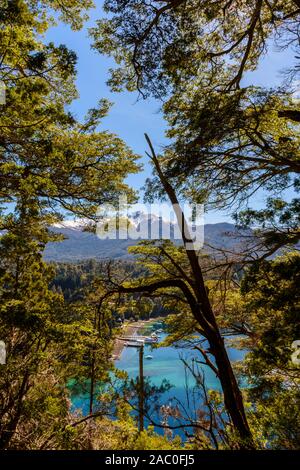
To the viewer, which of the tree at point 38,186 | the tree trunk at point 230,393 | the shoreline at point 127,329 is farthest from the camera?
the shoreline at point 127,329

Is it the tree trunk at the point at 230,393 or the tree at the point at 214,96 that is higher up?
the tree at the point at 214,96

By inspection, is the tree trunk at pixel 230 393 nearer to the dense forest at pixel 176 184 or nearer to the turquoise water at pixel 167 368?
the dense forest at pixel 176 184

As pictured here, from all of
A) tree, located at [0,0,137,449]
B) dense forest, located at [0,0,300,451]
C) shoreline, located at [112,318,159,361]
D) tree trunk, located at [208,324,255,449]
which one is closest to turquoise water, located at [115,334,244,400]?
shoreline, located at [112,318,159,361]

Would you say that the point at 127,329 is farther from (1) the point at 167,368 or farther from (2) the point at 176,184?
(1) the point at 167,368

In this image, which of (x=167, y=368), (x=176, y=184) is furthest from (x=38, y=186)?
(x=167, y=368)

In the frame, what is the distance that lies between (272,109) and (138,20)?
7.56 feet

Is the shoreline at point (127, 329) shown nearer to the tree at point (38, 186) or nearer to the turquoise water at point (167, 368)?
the tree at point (38, 186)

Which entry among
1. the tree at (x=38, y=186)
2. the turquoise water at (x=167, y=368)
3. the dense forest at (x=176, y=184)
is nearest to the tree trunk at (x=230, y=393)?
the dense forest at (x=176, y=184)

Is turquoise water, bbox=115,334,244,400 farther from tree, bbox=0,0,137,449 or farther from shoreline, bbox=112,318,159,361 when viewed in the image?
tree, bbox=0,0,137,449

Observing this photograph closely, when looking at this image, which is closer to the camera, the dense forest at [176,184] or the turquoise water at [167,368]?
the dense forest at [176,184]

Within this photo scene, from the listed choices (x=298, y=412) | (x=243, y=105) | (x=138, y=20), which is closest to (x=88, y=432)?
(x=298, y=412)

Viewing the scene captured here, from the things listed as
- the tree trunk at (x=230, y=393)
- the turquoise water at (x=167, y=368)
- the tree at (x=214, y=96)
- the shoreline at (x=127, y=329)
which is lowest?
the turquoise water at (x=167, y=368)

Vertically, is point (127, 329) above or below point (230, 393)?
below

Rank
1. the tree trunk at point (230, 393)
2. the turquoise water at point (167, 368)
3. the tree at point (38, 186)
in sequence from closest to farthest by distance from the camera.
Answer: the tree trunk at point (230, 393) < the tree at point (38, 186) < the turquoise water at point (167, 368)
